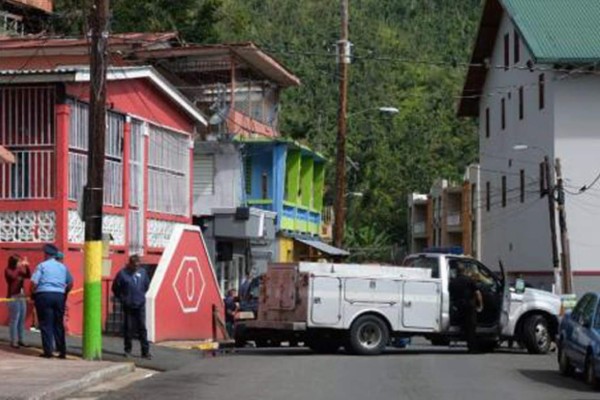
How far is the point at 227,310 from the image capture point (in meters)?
30.4

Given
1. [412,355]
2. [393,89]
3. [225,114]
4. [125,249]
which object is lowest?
[412,355]

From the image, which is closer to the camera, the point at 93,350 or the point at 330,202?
the point at 93,350

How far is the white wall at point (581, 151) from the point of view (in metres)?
45.9

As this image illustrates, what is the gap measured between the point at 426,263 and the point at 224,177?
14.7 metres

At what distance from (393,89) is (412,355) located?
2527 inches

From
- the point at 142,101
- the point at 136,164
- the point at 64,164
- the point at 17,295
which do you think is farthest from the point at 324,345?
the point at 142,101

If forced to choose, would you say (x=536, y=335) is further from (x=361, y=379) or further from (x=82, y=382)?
(x=82, y=382)

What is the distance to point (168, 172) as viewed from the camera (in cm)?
2991

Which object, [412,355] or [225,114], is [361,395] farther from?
[225,114]

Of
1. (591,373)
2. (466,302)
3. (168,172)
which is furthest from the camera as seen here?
(168,172)

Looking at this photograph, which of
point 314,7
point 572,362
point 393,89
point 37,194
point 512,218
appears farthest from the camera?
→ point 314,7

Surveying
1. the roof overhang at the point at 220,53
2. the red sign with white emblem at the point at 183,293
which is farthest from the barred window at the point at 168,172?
the roof overhang at the point at 220,53

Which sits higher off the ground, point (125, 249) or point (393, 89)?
point (393, 89)

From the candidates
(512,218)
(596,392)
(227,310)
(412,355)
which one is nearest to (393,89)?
(512,218)
